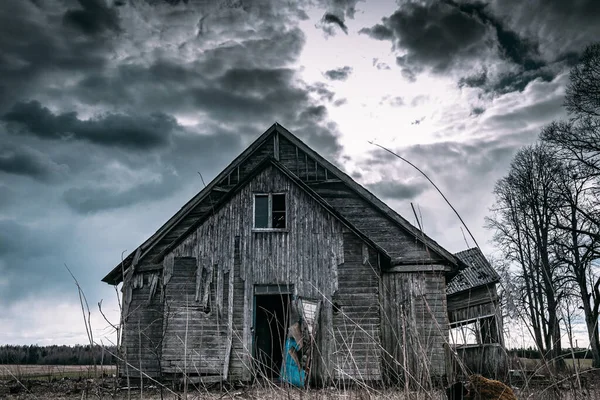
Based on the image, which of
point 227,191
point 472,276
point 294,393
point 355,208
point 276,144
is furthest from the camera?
point 472,276

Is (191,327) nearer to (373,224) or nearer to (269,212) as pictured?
(269,212)

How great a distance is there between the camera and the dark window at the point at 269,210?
1281 centimetres

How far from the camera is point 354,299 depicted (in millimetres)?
12016

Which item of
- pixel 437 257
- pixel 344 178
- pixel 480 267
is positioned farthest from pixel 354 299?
pixel 480 267

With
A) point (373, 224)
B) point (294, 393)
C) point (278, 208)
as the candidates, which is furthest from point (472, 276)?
point (294, 393)

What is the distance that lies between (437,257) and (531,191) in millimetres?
11047

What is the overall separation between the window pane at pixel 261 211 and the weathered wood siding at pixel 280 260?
0.68ft

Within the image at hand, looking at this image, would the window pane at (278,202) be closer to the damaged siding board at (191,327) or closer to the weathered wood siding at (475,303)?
the damaged siding board at (191,327)

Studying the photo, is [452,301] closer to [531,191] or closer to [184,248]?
[531,191]

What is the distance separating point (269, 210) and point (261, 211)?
30cm

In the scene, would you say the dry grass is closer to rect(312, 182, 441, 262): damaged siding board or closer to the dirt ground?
the dirt ground

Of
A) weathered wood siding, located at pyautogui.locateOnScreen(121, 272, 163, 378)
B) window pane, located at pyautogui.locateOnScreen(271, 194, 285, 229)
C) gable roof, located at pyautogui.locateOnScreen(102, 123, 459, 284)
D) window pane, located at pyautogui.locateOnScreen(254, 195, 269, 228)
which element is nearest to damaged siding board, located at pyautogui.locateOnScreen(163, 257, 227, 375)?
weathered wood siding, located at pyautogui.locateOnScreen(121, 272, 163, 378)

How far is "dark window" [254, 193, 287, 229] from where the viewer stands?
12.8 m

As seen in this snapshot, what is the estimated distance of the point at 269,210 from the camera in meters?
12.8
